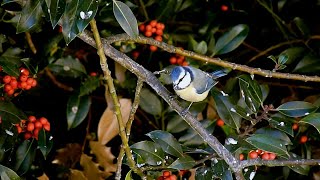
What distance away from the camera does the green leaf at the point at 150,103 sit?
1966 millimetres

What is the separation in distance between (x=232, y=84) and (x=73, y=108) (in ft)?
1.79

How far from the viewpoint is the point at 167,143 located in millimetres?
1624

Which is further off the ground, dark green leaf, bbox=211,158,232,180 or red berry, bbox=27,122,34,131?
red berry, bbox=27,122,34,131

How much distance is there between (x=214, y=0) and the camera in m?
2.29

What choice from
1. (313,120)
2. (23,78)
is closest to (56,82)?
(23,78)

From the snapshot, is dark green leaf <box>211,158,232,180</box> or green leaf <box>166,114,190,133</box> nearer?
dark green leaf <box>211,158,232,180</box>

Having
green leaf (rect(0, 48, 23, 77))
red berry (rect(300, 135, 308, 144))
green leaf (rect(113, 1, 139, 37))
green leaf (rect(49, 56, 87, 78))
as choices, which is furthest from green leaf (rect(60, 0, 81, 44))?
red berry (rect(300, 135, 308, 144))

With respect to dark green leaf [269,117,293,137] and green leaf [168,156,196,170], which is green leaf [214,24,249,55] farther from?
green leaf [168,156,196,170]

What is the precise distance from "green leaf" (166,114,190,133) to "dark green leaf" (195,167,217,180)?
35cm

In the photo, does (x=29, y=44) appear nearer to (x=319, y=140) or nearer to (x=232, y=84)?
(x=232, y=84)

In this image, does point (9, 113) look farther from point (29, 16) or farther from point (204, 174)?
point (204, 174)

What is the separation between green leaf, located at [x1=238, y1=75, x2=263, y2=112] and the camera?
5.49 feet

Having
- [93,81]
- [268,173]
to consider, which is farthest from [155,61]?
[268,173]

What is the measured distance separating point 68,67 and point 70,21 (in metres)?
0.56
